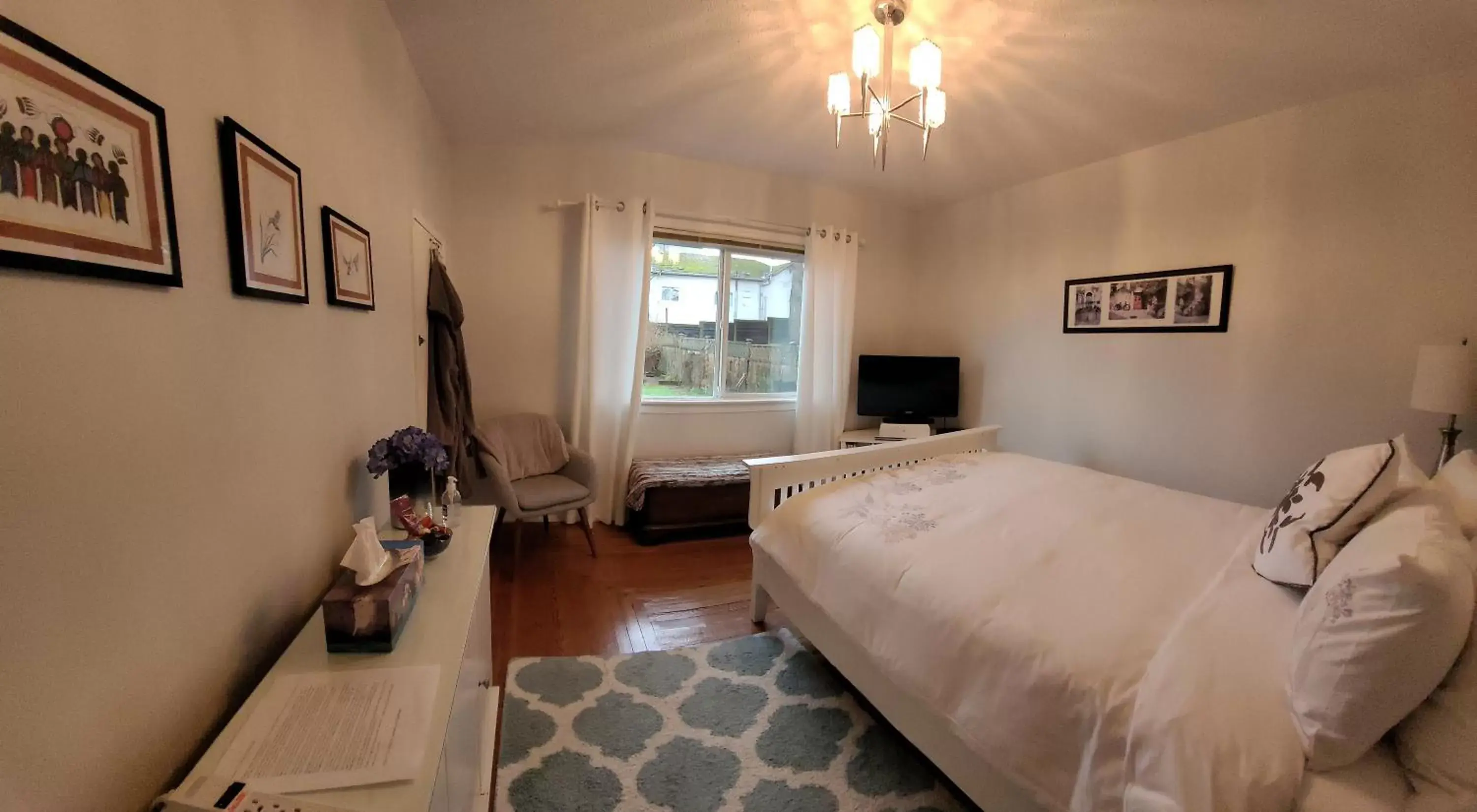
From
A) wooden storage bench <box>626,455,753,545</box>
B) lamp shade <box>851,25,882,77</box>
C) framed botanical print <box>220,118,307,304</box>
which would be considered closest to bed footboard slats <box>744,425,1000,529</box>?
wooden storage bench <box>626,455,753,545</box>

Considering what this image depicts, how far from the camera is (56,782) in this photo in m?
0.58

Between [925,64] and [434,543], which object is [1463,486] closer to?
[925,64]

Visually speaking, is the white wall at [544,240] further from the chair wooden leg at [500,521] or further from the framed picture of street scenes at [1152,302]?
the framed picture of street scenes at [1152,302]

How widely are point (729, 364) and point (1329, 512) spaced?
127 inches

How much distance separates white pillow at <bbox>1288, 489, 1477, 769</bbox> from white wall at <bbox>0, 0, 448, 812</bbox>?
179 cm

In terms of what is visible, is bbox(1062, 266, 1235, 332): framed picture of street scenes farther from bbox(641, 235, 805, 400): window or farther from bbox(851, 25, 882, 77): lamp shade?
bbox(851, 25, 882, 77): lamp shade

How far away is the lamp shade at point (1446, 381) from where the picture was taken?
188cm

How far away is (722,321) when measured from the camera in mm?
4016

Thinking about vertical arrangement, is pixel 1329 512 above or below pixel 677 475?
above

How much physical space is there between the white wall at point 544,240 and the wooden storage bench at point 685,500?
0.39 meters

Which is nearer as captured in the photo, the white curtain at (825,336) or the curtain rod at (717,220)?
the curtain rod at (717,220)

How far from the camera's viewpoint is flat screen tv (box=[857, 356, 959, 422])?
4.14 metres

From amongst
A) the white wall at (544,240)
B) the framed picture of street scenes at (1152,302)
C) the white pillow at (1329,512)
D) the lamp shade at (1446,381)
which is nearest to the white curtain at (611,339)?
the white wall at (544,240)

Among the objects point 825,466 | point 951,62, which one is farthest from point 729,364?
point 951,62
